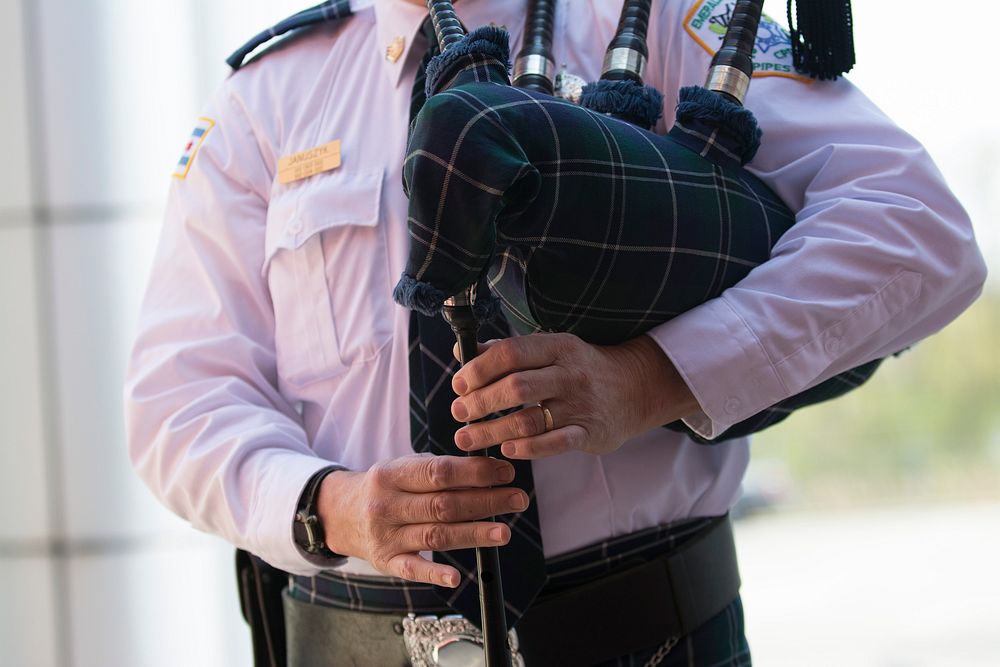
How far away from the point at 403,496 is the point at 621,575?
0.30 m

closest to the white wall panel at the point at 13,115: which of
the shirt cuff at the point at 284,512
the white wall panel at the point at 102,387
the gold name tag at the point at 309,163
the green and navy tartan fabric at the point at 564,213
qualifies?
the white wall panel at the point at 102,387

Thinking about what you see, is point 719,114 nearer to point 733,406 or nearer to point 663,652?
point 733,406

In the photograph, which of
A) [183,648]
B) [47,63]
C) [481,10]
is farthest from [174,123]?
[481,10]

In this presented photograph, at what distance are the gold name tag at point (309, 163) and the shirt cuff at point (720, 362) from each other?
0.51m

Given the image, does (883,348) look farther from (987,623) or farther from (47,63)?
(987,623)

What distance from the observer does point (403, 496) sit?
1003mm

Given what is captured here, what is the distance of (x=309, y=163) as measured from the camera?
1327mm

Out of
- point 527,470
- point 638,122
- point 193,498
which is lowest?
point 193,498

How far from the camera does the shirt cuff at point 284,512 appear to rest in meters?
1.16

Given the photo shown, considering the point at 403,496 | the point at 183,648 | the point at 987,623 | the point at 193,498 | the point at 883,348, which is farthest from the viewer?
the point at 987,623

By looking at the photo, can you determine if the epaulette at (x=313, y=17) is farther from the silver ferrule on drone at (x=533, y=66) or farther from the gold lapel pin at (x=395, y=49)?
the silver ferrule on drone at (x=533, y=66)

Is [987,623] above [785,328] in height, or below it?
below

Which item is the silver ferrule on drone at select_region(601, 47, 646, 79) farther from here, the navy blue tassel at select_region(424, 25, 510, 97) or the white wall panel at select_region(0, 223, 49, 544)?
the white wall panel at select_region(0, 223, 49, 544)

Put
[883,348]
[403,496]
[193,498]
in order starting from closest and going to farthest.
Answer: [403,496] → [883,348] → [193,498]
